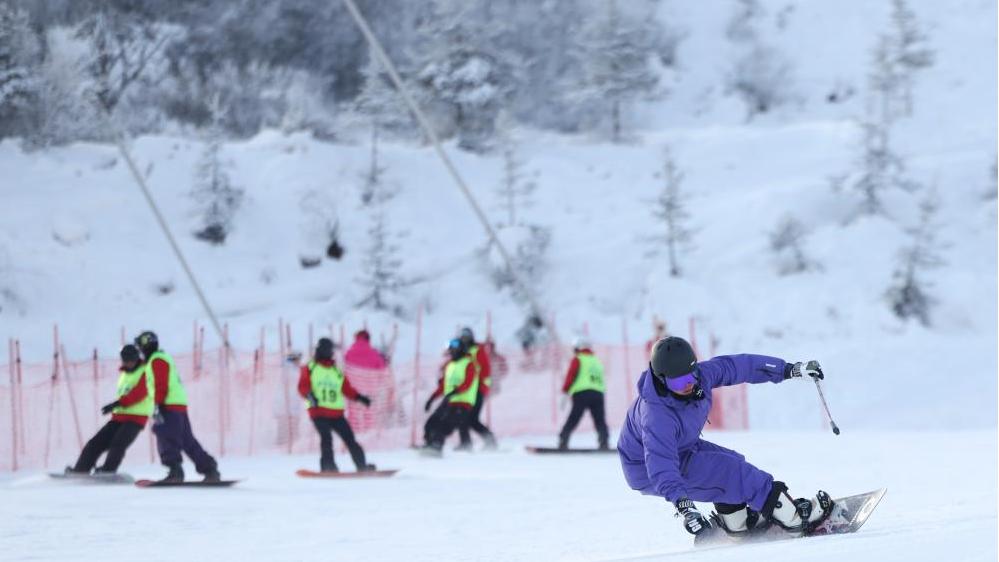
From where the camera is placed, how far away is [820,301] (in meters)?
36.2

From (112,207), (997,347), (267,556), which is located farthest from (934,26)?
(267,556)

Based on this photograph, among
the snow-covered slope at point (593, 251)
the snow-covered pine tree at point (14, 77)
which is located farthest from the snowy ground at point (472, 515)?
the snow-covered pine tree at point (14, 77)

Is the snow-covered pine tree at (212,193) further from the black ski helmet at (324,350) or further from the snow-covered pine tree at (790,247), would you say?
the black ski helmet at (324,350)

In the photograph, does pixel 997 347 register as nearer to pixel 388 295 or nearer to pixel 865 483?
pixel 388 295

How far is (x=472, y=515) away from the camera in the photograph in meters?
10.5

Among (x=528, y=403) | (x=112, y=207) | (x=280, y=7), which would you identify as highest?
(x=280, y=7)

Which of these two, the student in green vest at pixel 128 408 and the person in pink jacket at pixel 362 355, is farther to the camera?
the person in pink jacket at pixel 362 355

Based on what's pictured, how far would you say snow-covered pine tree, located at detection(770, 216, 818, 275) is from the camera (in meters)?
38.1

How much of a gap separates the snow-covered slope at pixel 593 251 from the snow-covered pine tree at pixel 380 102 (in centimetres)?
119

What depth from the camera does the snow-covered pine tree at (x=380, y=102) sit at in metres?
43.8

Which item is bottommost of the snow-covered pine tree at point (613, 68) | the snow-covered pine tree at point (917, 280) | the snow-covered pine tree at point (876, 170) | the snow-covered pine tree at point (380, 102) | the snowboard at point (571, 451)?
the snowboard at point (571, 451)

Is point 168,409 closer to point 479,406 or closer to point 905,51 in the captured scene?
point 479,406

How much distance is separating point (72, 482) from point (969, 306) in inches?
1103

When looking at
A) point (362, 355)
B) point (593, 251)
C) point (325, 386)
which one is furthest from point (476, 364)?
point (593, 251)
